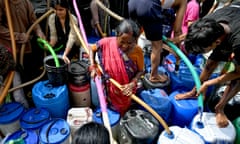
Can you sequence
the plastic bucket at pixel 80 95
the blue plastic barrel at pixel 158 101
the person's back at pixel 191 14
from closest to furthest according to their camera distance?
the blue plastic barrel at pixel 158 101, the plastic bucket at pixel 80 95, the person's back at pixel 191 14

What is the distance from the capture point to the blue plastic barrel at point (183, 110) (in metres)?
2.32

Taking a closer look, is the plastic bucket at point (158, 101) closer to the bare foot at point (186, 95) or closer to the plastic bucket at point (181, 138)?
the bare foot at point (186, 95)

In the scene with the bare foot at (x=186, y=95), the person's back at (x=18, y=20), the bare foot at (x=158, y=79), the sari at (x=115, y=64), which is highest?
the person's back at (x=18, y=20)

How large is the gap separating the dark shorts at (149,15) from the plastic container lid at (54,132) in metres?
1.34

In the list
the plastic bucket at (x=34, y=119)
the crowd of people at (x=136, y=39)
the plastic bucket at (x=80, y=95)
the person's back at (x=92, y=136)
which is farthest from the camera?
the plastic bucket at (x=80, y=95)

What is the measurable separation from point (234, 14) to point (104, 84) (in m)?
1.46

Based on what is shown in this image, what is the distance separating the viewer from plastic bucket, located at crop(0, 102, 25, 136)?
2.21 m

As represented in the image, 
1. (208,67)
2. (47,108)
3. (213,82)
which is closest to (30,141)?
(47,108)

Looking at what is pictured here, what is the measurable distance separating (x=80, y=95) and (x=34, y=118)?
2.01 ft

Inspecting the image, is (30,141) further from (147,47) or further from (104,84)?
(147,47)

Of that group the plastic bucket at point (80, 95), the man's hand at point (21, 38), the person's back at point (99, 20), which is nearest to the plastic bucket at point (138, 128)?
the plastic bucket at point (80, 95)

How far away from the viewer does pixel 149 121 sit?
6.89ft

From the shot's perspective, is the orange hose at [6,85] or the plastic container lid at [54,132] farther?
the orange hose at [6,85]

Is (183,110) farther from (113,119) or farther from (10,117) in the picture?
(10,117)
